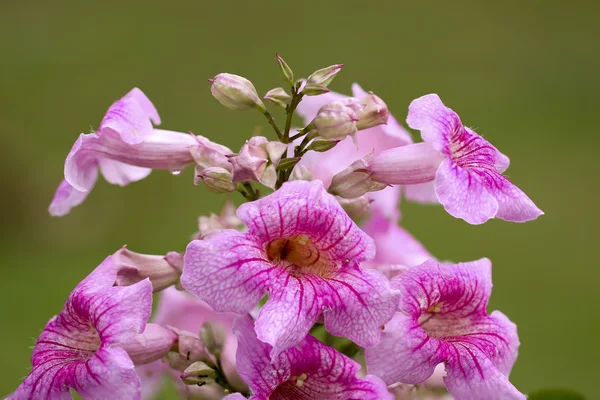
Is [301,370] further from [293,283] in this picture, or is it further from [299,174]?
[299,174]

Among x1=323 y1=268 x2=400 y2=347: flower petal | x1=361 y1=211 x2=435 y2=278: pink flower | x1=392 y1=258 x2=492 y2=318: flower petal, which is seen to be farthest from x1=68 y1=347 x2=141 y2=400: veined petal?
x1=361 y1=211 x2=435 y2=278: pink flower

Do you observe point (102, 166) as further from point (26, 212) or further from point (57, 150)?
point (57, 150)

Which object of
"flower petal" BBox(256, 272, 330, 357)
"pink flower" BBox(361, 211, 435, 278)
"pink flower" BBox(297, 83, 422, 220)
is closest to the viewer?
"flower petal" BBox(256, 272, 330, 357)

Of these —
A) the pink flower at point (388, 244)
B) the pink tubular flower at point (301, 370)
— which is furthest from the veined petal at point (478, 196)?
the pink flower at point (388, 244)

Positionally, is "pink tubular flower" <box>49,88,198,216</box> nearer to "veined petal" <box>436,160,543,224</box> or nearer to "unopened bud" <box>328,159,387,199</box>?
"unopened bud" <box>328,159,387,199</box>

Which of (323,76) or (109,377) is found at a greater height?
(323,76)

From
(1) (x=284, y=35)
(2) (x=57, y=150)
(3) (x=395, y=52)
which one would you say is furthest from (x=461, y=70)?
(2) (x=57, y=150)

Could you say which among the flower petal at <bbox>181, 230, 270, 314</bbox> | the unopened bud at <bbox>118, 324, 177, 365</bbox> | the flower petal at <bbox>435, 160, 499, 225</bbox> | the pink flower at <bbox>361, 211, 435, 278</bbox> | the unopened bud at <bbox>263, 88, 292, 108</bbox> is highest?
the unopened bud at <bbox>263, 88, 292, 108</bbox>

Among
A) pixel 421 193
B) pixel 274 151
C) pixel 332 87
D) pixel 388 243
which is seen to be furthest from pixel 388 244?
Answer: pixel 332 87
